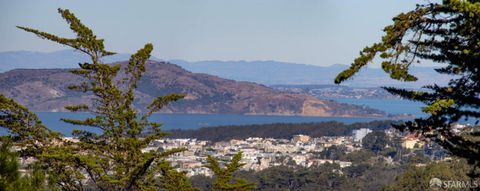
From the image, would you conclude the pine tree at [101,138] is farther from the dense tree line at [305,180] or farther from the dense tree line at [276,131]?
the dense tree line at [276,131]

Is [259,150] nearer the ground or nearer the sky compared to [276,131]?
nearer the ground

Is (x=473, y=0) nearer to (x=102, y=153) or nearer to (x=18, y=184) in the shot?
(x=18, y=184)

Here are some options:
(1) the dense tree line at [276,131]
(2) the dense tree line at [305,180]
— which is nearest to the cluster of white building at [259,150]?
(1) the dense tree line at [276,131]

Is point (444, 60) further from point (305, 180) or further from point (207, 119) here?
point (207, 119)

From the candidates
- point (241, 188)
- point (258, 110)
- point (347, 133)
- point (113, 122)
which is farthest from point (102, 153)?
point (258, 110)

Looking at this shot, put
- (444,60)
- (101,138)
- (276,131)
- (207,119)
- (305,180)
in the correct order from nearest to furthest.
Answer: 1. (444,60)
2. (101,138)
3. (305,180)
4. (276,131)
5. (207,119)

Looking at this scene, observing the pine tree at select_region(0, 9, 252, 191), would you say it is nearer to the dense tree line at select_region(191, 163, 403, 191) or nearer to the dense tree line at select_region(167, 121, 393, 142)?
the dense tree line at select_region(191, 163, 403, 191)

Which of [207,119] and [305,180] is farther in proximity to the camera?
[207,119]

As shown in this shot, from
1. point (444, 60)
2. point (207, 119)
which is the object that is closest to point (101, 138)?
point (444, 60)
